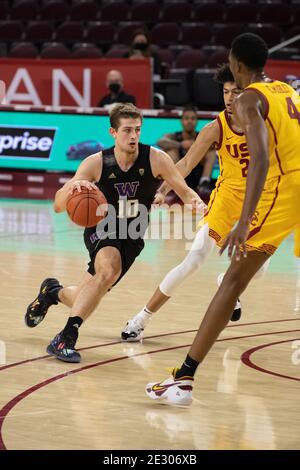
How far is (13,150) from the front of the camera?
53.8 ft

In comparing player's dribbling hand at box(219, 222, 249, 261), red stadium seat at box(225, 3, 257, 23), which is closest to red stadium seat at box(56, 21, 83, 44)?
red stadium seat at box(225, 3, 257, 23)

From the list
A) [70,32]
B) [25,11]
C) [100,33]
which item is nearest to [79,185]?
[100,33]

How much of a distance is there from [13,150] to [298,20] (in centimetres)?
555

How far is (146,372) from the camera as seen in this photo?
20.1ft

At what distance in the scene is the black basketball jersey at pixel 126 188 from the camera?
6.83m

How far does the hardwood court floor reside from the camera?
15.8ft

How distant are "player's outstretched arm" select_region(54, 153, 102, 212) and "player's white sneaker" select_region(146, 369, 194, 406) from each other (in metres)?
1.47

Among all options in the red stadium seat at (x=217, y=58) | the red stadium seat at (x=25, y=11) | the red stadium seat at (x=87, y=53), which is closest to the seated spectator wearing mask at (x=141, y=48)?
the red stadium seat at (x=217, y=58)

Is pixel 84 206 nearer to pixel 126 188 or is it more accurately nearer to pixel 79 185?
pixel 79 185

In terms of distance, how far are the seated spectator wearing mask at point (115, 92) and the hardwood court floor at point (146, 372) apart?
→ 5906mm

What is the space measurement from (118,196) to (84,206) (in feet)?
2.10

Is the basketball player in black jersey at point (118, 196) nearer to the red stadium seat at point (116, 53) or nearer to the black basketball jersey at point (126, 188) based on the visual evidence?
the black basketball jersey at point (126, 188)

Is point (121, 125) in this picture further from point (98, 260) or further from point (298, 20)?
point (298, 20)
